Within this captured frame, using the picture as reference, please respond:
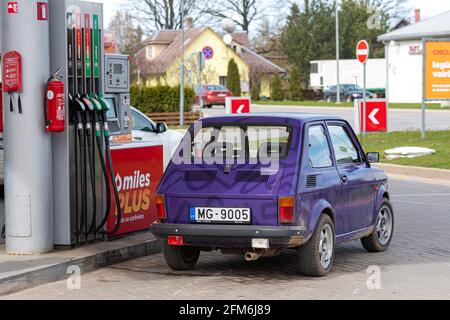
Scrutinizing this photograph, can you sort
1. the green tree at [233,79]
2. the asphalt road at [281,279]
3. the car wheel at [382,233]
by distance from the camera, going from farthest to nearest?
the green tree at [233,79] → the car wheel at [382,233] → the asphalt road at [281,279]

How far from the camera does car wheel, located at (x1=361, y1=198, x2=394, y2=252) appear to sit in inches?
419

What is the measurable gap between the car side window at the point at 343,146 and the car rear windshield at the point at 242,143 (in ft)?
2.64

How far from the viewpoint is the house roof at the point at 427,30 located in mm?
62263

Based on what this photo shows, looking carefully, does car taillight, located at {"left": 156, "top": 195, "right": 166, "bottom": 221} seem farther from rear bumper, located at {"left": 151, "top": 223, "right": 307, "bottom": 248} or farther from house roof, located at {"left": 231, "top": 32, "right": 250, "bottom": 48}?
house roof, located at {"left": 231, "top": 32, "right": 250, "bottom": 48}

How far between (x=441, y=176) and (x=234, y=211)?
36.6ft

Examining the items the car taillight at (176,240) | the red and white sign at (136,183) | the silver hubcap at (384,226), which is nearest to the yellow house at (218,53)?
the red and white sign at (136,183)

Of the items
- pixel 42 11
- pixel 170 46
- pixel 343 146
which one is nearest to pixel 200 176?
pixel 343 146

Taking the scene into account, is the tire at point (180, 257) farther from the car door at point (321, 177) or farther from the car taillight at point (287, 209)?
the car door at point (321, 177)

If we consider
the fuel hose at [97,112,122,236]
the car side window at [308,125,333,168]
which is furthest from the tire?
the car side window at [308,125,333,168]

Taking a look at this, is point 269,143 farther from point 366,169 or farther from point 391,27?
point 391,27

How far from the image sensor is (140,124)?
18.1m

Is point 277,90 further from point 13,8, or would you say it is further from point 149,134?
point 13,8

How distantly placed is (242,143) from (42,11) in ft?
7.96

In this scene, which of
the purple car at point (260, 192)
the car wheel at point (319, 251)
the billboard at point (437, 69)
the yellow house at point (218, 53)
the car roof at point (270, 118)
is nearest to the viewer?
the purple car at point (260, 192)
